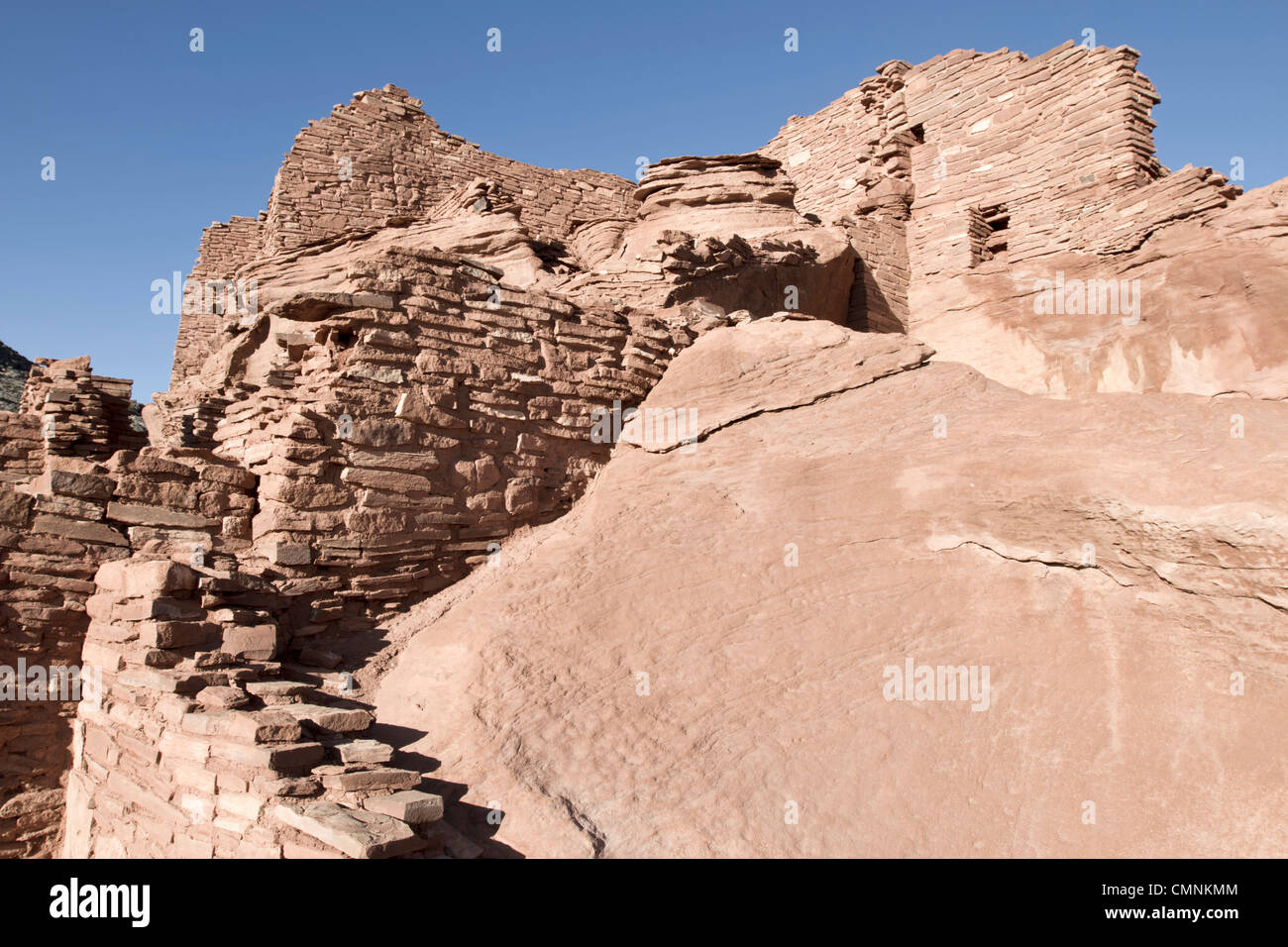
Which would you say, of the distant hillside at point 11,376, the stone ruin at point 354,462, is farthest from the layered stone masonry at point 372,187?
the distant hillside at point 11,376

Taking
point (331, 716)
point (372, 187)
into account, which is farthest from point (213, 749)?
point (372, 187)

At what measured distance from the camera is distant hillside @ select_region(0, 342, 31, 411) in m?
27.0

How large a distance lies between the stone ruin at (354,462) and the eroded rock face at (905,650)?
27.3 inches

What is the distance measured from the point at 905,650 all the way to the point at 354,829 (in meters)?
3.31

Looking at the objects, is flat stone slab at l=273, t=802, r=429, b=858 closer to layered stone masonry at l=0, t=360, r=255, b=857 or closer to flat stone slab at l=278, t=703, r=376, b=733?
flat stone slab at l=278, t=703, r=376, b=733

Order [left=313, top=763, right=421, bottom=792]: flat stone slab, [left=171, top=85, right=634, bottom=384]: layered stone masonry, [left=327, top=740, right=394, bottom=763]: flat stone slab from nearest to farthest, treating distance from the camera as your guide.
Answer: [left=313, top=763, right=421, bottom=792]: flat stone slab
[left=327, top=740, right=394, bottom=763]: flat stone slab
[left=171, top=85, right=634, bottom=384]: layered stone masonry

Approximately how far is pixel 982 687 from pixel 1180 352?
4.12 metres

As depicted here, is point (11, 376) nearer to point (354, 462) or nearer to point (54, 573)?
point (54, 573)

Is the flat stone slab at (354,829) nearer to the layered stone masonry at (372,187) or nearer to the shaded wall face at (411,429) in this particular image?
the shaded wall face at (411,429)

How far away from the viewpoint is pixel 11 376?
29891mm

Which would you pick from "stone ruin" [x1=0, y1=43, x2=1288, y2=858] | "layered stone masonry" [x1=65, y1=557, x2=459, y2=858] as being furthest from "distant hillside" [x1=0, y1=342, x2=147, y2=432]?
"layered stone masonry" [x1=65, y1=557, x2=459, y2=858]

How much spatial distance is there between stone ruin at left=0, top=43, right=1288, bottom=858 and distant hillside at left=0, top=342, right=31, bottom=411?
18.1m

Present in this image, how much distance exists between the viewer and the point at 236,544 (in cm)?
620
